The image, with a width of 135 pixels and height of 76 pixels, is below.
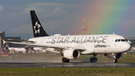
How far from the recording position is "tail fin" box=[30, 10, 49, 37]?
6144 cm

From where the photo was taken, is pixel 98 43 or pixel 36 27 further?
pixel 36 27

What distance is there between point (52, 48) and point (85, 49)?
833 cm

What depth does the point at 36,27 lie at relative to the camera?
61938mm

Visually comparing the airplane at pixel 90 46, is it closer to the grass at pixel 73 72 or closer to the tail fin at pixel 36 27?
the tail fin at pixel 36 27

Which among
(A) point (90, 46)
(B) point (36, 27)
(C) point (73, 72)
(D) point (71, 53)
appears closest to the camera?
(C) point (73, 72)

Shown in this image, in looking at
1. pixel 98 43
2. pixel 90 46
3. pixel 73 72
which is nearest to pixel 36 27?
pixel 90 46

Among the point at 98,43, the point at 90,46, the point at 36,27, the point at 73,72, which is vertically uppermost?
the point at 36,27

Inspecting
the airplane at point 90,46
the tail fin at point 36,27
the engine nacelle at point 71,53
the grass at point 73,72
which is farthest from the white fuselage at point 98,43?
the grass at point 73,72

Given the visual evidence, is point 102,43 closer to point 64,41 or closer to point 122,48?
point 122,48

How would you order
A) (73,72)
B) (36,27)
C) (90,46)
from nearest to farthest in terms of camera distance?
1. (73,72)
2. (90,46)
3. (36,27)

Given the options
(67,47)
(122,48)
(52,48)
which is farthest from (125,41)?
(52,48)

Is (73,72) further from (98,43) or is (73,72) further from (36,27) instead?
(36,27)

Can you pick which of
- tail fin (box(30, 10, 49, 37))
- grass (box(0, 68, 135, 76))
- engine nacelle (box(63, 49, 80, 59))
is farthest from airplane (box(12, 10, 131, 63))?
grass (box(0, 68, 135, 76))

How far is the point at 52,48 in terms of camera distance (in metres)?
54.7
